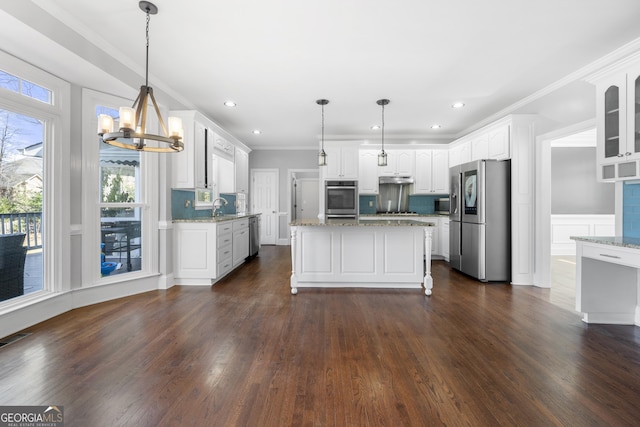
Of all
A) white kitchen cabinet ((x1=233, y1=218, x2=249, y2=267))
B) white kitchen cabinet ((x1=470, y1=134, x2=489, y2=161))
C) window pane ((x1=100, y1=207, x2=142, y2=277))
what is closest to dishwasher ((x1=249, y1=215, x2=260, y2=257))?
white kitchen cabinet ((x1=233, y1=218, x2=249, y2=267))

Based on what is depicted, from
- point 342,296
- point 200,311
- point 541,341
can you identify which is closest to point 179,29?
point 200,311

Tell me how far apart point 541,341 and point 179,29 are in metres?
4.08

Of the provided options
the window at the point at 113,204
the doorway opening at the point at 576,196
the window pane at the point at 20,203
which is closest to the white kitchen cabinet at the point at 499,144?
the doorway opening at the point at 576,196

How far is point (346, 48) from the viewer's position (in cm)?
297

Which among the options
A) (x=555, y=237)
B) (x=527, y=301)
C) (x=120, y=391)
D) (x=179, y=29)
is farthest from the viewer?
(x=555, y=237)

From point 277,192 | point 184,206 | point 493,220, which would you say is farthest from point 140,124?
point 277,192

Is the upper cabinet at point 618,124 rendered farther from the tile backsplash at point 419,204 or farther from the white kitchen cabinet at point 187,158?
the white kitchen cabinet at point 187,158

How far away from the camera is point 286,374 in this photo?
1980mm

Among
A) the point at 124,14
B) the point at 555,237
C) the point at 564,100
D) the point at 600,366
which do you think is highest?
the point at 124,14

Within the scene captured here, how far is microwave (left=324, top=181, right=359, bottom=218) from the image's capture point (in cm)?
604

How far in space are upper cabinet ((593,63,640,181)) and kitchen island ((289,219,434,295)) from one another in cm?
196

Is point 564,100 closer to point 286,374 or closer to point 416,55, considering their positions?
point 416,55

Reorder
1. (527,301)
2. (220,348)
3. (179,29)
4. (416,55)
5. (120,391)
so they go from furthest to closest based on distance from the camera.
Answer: (527,301), (416,55), (179,29), (220,348), (120,391)

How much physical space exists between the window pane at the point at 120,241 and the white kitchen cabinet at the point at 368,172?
413 cm
